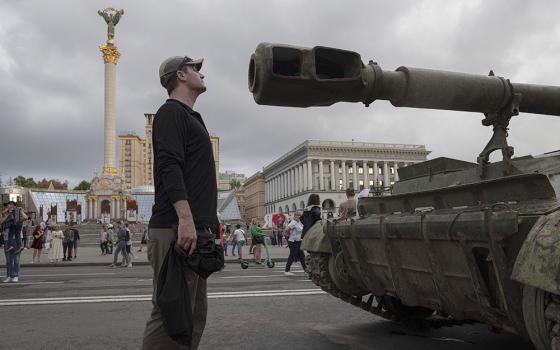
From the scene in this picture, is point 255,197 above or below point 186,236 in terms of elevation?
above

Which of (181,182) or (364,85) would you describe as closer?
(181,182)

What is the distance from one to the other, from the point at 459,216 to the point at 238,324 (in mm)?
3043

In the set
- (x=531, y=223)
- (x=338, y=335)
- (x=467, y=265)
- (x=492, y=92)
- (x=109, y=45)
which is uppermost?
(x=109, y=45)

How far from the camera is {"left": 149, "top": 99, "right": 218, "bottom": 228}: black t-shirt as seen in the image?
2.86 m

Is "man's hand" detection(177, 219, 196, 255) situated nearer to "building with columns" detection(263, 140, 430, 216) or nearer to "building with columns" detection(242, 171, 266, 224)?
"building with columns" detection(263, 140, 430, 216)

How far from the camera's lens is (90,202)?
72812mm

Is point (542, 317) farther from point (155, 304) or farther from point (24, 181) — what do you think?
point (24, 181)

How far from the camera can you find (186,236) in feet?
8.92

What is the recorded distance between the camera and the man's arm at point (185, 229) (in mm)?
2723

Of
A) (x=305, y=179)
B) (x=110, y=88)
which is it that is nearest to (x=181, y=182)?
(x=110, y=88)

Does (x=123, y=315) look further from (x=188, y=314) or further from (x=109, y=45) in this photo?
(x=109, y=45)

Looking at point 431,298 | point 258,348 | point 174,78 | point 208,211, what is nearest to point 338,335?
point 258,348

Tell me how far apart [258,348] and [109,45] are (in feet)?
230

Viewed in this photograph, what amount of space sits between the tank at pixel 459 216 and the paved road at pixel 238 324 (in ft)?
2.57
